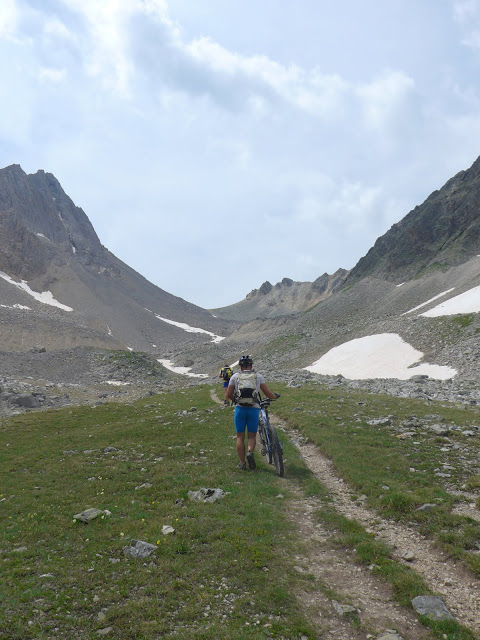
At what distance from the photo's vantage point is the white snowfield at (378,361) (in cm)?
4425

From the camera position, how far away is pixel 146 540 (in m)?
8.34

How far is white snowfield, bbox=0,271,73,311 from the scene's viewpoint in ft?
518

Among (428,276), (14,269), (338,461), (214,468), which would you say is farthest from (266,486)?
(14,269)

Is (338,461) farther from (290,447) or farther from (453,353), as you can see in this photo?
(453,353)

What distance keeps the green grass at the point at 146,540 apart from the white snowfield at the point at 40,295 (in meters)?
161

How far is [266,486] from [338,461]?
3.55 m

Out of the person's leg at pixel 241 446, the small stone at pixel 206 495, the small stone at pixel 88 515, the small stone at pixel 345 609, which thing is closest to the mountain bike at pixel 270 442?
the person's leg at pixel 241 446

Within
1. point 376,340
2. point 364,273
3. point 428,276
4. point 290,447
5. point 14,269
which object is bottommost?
point 290,447

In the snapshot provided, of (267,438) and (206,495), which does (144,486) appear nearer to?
(206,495)

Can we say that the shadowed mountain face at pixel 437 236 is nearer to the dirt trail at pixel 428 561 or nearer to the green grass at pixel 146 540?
the dirt trail at pixel 428 561

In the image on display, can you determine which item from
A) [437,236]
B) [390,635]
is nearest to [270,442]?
[390,635]

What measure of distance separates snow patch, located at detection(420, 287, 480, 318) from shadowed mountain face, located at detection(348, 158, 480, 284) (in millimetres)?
44560

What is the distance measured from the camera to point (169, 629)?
18.5 feet

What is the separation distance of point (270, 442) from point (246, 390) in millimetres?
2585
